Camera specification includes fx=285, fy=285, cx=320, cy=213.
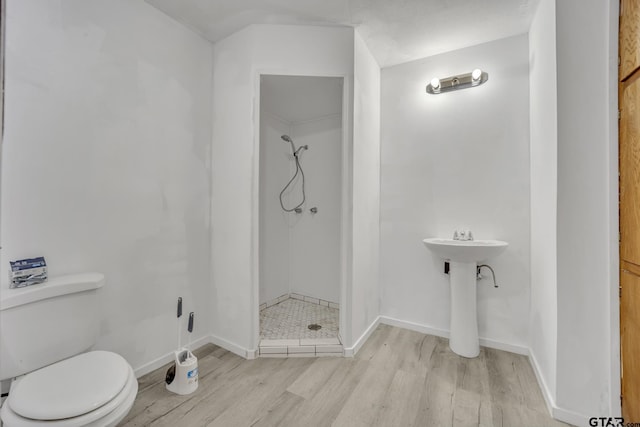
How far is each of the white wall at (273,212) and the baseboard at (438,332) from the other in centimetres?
123

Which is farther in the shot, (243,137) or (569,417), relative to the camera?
Answer: (243,137)

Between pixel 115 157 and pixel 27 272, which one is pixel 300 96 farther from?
pixel 27 272

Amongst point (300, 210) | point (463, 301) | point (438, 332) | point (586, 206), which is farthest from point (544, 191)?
point (300, 210)

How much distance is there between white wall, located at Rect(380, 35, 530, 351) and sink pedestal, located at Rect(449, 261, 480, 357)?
0.22 meters

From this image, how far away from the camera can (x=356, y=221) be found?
2.18 m

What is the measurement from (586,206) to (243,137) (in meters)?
2.10

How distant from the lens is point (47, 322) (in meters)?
1.33

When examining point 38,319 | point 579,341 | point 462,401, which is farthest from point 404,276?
point 38,319

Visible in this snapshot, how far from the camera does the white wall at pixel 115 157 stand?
140 cm

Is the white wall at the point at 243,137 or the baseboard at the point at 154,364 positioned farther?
the white wall at the point at 243,137

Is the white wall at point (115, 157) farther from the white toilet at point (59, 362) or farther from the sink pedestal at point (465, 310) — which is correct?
the sink pedestal at point (465, 310)

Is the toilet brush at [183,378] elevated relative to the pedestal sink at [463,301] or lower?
lower

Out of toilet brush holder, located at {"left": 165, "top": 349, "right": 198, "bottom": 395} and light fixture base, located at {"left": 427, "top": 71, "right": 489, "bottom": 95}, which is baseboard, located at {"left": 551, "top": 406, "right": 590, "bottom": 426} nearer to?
toilet brush holder, located at {"left": 165, "top": 349, "right": 198, "bottom": 395}

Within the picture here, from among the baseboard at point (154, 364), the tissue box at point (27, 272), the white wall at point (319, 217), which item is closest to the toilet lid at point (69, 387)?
the tissue box at point (27, 272)
